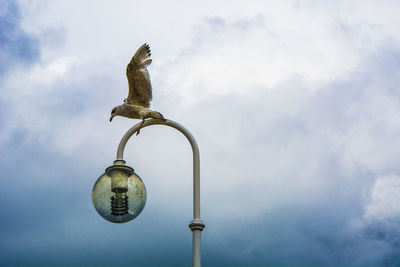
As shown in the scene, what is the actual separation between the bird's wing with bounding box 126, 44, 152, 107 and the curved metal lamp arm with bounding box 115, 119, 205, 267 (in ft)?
3.45

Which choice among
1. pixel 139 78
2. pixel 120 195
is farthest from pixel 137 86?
pixel 120 195

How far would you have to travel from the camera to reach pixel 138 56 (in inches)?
362

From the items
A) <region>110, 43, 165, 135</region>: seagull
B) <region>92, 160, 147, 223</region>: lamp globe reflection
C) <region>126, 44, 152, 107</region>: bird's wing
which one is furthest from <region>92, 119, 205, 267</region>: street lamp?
<region>126, 44, 152, 107</region>: bird's wing

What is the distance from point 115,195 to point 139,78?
8.74ft

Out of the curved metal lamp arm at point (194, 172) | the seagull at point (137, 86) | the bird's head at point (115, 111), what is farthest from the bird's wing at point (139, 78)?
the curved metal lamp arm at point (194, 172)

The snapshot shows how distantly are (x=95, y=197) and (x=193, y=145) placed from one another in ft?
4.70

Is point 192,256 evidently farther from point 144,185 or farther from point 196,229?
point 144,185

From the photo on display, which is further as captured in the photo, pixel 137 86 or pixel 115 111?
pixel 137 86

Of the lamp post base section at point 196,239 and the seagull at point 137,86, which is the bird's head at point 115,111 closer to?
the seagull at point 137,86

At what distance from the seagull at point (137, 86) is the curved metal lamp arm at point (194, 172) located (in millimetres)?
831

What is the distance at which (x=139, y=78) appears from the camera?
911 centimetres

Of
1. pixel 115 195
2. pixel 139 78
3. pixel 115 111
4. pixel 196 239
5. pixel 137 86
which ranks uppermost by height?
pixel 139 78

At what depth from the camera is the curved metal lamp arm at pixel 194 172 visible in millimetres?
6716

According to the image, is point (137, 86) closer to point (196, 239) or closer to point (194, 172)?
point (194, 172)
